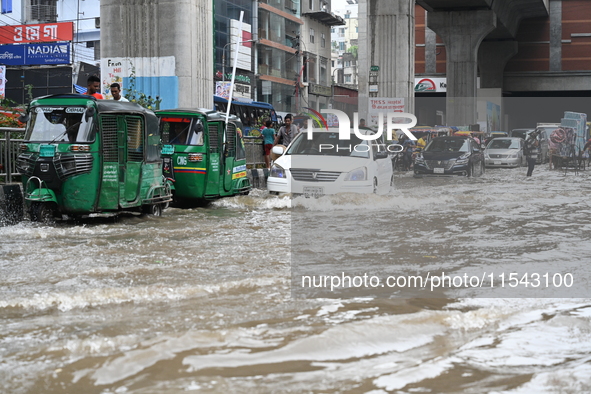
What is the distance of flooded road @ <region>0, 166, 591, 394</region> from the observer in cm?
379

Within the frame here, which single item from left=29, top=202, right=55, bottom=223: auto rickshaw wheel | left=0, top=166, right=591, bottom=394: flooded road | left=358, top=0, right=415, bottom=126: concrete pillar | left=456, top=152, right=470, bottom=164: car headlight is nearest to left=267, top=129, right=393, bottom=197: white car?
left=0, top=166, right=591, bottom=394: flooded road

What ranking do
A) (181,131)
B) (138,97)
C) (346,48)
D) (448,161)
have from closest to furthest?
(181,131)
(138,97)
(448,161)
(346,48)

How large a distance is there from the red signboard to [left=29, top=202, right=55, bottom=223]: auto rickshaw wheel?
38.5 m

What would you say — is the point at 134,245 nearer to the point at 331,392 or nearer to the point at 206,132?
the point at 206,132

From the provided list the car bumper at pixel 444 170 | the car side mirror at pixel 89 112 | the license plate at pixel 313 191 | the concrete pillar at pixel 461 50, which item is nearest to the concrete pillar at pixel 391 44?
the car bumper at pixel 444 170

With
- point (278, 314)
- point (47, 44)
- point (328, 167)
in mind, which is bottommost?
point (278, 314)

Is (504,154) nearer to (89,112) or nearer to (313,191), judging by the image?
(313,191)

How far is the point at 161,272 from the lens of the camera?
6.80 m

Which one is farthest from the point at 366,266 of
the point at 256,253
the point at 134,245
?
the point at 134,245

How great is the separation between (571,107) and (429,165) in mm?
46993

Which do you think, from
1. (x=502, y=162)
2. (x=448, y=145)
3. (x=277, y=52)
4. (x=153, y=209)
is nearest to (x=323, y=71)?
(x=277, y=52)

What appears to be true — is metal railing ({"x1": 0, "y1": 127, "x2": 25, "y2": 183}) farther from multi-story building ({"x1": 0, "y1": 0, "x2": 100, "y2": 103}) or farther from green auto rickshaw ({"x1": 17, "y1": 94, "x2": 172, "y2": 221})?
multi-story building ({"x1": 0, "y1": 0, "x2": 100, "y2": 103})

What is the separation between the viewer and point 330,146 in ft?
47.0

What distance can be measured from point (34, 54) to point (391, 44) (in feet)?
81.6
